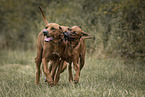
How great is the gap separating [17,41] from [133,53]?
11.4 metres

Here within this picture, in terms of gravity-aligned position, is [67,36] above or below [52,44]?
above

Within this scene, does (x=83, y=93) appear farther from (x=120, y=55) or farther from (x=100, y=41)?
(x=100, y=41)

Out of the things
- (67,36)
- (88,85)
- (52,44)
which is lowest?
(88,85)

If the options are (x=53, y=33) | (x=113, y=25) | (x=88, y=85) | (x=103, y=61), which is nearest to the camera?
(x=53, y=33)

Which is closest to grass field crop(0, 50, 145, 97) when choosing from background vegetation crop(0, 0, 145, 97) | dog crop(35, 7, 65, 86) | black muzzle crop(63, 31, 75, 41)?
background vegetation crop(0, 0, 145, 97)

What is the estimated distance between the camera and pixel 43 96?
410 cm

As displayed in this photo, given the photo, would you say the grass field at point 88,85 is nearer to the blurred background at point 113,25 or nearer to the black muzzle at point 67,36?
the blurred background at point 113,25

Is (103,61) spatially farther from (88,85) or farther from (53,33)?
(53,33)

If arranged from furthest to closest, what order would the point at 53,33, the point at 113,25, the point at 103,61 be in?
the point at 113,25
the point at 103,61
the point at 53,33

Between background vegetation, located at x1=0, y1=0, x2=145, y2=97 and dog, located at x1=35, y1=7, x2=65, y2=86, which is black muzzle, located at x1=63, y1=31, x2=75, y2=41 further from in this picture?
background vegetation, located at x1=0, y1=0, x2=145, y2=97

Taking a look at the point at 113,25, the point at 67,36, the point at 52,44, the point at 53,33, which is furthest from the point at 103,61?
the point at 53,33

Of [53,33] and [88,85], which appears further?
[88,85]

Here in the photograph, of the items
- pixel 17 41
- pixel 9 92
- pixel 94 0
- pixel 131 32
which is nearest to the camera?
pixel 9 92

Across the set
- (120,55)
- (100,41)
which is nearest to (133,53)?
(120,55)
